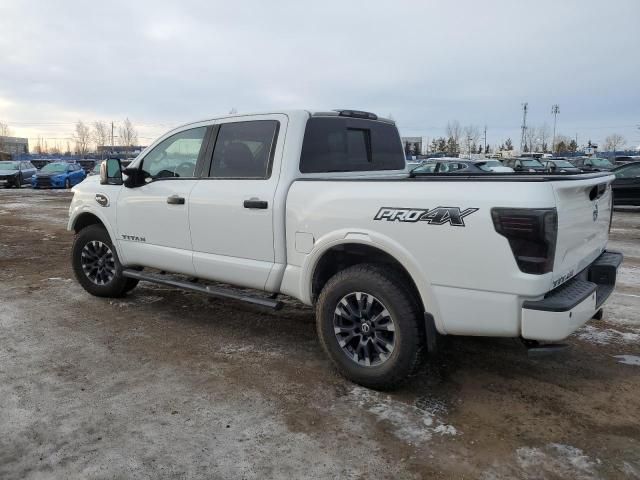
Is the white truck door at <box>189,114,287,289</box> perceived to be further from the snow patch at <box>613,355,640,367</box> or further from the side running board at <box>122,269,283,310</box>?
the snow patch at <box>613,355,640,367</box>

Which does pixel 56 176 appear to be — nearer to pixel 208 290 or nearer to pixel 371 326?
pixel 208 290

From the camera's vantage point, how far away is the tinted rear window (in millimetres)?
4453

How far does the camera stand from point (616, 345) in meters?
4.62

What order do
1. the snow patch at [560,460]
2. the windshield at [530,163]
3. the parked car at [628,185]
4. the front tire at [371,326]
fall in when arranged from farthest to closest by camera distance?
1. the windshield at [530,163]
2. the parked car at [628,185]
3. the front tire at [371,326]
4. the snow patch at [560,460]

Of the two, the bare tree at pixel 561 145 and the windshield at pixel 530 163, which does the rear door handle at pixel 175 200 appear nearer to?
the windshield at pixel 530 163

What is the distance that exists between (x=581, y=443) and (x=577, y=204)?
4.77ft

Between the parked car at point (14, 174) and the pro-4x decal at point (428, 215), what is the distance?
101 ft

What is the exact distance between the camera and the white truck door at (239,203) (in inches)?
172

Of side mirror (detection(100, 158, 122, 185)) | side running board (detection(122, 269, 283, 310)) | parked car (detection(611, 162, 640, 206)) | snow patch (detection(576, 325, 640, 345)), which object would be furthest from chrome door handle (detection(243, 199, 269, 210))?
parked car (detection(611, 162, 640, 206))

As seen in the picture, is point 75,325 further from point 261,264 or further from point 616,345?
point 616,345

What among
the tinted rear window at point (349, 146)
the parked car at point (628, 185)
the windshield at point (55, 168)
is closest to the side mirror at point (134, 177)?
the tinted rear window at point (349, 146)

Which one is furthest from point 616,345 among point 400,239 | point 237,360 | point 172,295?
point 172,295

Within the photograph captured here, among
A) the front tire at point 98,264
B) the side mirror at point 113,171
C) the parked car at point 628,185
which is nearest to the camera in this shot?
the side mirror at point 113,171

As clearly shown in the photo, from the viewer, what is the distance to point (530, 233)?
2.98 metres
